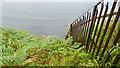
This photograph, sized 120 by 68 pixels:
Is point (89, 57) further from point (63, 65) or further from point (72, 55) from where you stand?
point (63, 65)

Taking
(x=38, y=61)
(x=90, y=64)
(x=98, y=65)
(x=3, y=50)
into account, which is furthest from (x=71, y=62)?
(x=3, y=50)

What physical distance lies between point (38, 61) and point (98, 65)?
50.4 inches

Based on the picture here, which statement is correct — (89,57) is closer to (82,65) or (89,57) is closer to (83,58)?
(83,58)

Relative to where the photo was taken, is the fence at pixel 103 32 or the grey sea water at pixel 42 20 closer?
the fence at pixel 103 32

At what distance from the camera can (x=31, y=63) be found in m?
2.07

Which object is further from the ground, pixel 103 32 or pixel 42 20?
pixel 103 32

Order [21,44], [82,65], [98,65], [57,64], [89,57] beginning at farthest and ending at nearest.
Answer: [21,44], [89,57], [57,64], [82,65], [98,65]

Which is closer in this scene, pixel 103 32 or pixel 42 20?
pixel 103 32

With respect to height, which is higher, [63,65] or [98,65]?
[98,65]

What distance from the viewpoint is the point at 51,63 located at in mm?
2047

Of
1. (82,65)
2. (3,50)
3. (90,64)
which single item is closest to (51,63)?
(82,65)

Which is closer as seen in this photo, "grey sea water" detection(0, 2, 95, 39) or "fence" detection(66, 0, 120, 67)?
"fence" detection(66, 0, 120, 67)

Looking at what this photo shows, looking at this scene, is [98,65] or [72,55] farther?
[72,55]

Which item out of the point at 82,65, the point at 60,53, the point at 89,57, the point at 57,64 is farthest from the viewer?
the point at 60,53
